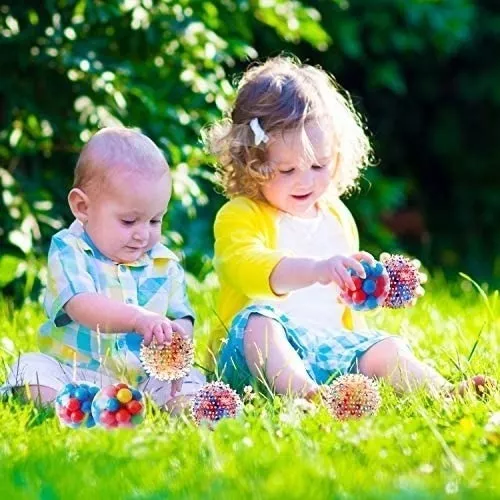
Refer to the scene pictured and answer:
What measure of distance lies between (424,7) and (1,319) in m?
3.57

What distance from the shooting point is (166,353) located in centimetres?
305

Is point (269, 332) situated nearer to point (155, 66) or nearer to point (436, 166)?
point (155, 66)

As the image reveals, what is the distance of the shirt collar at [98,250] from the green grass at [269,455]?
0.47 meters

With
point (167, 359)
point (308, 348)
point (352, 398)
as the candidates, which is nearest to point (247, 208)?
point (308, 348)

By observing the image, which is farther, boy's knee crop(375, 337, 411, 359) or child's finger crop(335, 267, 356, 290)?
boy's knee crop(375, 337, 411, 359)

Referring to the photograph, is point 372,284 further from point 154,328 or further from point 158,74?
point 158,74

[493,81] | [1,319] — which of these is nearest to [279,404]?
[1,319]

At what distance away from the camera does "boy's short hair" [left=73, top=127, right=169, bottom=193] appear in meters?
3.35

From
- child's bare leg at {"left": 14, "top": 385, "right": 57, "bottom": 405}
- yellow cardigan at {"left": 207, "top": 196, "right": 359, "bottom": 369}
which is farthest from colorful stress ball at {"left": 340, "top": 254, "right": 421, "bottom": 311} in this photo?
child's bare leg at {"left": 14, "top": 385, "right": 57, "bottom": 405}

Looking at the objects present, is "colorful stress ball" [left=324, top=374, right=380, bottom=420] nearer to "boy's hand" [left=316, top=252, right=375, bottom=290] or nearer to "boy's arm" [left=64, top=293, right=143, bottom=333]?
"boy's hand" [left=316, top=252, right=375, bottom=290]

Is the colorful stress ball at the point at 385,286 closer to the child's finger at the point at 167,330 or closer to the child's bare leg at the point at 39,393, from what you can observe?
the child's finger at the point at 167,330

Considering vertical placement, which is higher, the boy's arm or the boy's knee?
the boy's arm

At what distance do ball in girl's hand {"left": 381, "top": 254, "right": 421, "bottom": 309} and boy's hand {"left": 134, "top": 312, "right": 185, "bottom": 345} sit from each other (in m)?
0.57

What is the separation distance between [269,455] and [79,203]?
111cm
